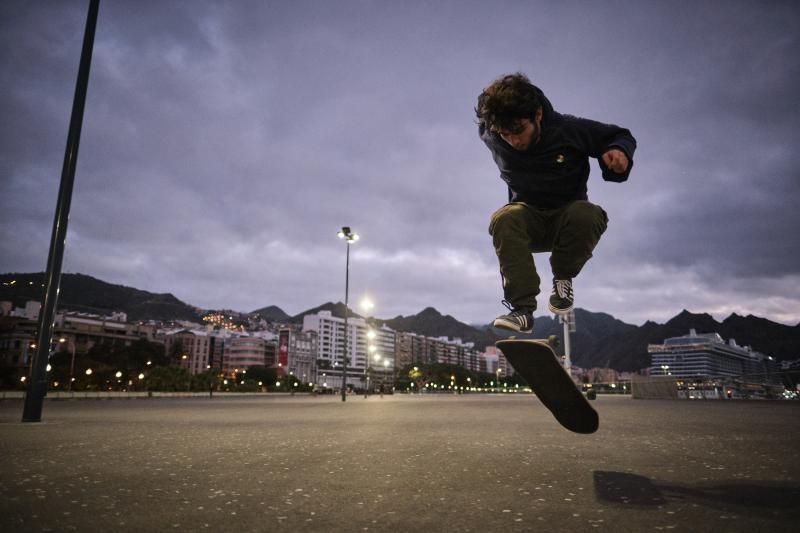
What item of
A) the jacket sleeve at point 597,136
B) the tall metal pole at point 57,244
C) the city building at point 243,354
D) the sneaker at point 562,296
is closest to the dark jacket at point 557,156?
the jacket sleeve at point 597,136

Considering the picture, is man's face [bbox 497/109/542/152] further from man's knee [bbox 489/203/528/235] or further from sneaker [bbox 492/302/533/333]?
sneaker [bbox 492/302/533/333]

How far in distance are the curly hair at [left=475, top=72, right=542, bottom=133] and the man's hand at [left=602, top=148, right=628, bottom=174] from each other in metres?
0.66

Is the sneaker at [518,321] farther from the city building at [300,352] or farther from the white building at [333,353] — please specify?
the white building at [333,353]

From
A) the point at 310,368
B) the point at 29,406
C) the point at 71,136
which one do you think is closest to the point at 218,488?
the point at 29,406

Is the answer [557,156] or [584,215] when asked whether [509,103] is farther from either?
[584,215]

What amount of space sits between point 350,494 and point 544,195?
2795mm

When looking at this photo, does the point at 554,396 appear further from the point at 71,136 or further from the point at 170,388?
the point at 170,388

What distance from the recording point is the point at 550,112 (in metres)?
3.89

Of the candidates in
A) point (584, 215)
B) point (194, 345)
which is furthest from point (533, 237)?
point (194, 345)

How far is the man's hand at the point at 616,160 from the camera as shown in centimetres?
357

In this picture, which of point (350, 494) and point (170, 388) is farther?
point (170, 388)

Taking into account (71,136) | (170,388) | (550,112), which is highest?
(71,136)

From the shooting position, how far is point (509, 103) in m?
3.60

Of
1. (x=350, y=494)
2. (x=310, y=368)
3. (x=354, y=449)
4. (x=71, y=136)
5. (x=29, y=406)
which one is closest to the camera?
(x=350, y=494)
